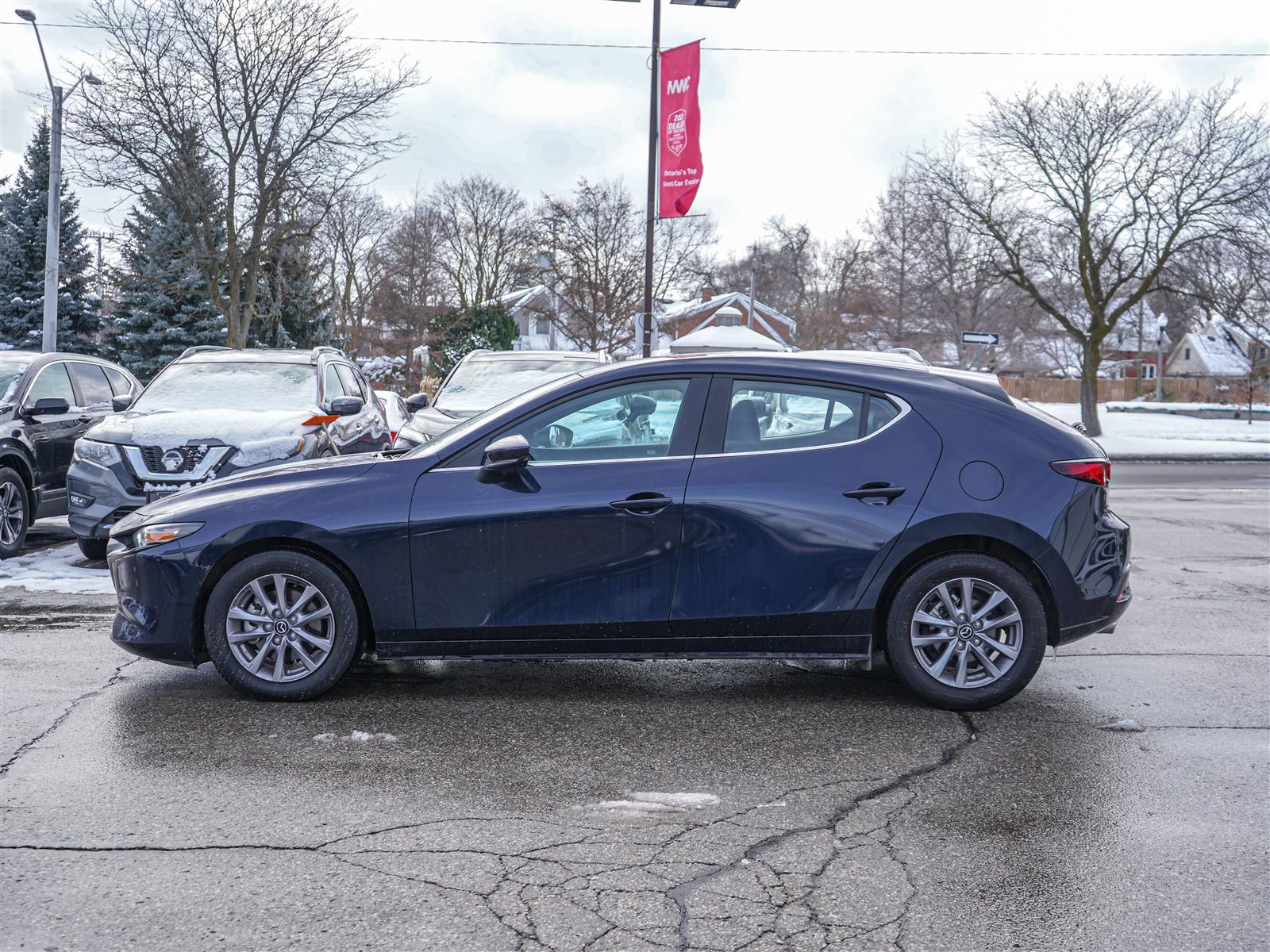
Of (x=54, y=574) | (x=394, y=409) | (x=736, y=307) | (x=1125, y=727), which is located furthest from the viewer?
(x=736, y=307)

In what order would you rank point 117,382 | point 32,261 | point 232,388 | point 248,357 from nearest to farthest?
point 232,388, point 248,357, point 117,382, point 32,261

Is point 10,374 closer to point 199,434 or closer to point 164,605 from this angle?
point 199,434

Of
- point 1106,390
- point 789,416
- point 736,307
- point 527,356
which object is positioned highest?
point 736,307

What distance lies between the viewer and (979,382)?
5582 mm

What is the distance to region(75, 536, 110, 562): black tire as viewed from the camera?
366 inches

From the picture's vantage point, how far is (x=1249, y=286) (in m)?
30.0

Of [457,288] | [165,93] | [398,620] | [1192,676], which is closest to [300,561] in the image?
[398,620]

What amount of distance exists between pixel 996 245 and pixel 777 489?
30917 millimetres

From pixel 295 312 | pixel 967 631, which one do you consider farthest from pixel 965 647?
pixel 295 312

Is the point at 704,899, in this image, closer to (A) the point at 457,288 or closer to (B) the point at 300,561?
(B) the point at 300,561

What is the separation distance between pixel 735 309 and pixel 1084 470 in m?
71.2

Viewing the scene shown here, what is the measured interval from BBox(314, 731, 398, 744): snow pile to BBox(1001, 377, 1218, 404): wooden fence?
6059 centimetres

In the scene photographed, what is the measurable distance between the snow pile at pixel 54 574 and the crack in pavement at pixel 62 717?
2.28 meters

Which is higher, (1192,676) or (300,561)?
(300,561)
